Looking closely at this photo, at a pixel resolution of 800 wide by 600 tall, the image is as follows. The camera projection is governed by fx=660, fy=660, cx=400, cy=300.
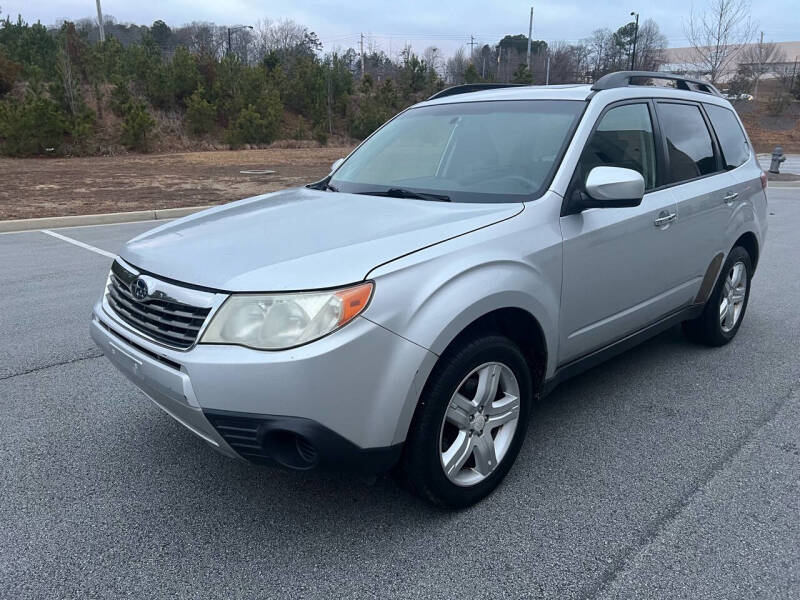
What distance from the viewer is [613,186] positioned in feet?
9.93

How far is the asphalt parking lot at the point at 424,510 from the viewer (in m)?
→ 2.43

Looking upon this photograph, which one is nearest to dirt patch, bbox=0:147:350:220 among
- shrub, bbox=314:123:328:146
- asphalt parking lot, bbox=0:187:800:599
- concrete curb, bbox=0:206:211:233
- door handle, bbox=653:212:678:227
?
concrete curb, bbox=0:206:211:233

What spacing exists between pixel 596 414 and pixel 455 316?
1.71 meters

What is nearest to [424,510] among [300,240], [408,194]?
[300,240]

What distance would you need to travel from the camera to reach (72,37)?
31.4 m

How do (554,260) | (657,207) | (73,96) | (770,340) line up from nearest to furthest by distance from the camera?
1. (554,260)
2. (657,207)
3. (770,340)
4. (73,96)

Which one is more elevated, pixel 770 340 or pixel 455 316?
pixel 455 316

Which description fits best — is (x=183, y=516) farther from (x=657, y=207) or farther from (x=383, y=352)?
(x=657, y=207)

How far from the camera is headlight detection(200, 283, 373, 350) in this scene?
7.48 ft

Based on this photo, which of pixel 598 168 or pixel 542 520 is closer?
pixel 542 520

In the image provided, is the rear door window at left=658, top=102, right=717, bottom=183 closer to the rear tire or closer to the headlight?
the rear tire

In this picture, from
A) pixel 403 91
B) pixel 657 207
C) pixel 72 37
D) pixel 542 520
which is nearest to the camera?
pixel 542 520

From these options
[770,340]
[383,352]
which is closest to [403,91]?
[770,340]

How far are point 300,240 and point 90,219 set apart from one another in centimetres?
988
